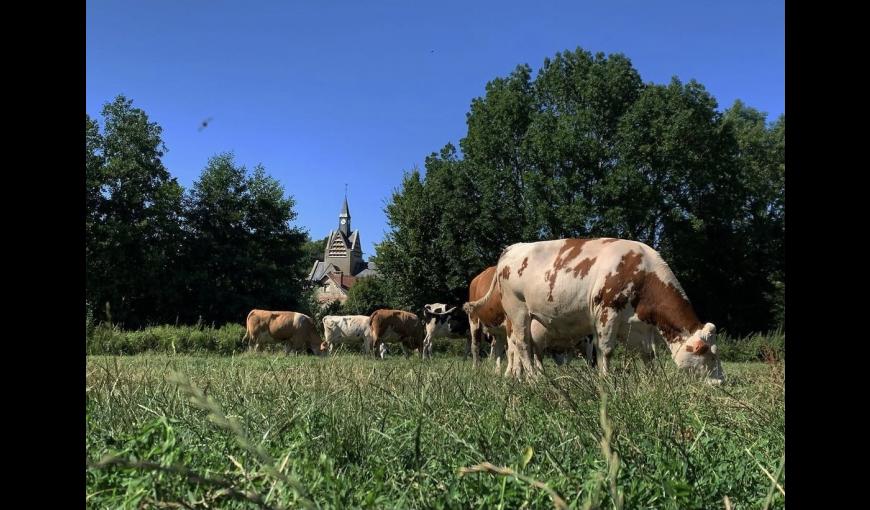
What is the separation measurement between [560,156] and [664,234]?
688cm

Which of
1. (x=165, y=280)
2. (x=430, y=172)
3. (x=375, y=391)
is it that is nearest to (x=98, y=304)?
(x=165, y=280)

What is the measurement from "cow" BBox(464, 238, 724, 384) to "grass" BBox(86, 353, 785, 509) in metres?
2.41

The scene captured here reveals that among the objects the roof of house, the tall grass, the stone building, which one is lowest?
the tall grass

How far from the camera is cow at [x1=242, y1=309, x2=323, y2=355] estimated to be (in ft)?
77.8

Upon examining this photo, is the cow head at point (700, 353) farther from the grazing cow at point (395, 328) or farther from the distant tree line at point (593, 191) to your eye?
the distant tree line at point (593, 191)

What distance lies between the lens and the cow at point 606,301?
22.3ft

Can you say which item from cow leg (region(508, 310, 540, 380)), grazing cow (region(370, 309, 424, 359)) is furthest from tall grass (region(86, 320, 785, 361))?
cow leg (region(508, 310, 540, 380))

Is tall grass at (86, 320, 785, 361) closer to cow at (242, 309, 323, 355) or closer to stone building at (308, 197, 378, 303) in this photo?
cow at (242, 309, 323, 355)

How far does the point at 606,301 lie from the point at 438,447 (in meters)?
5.16

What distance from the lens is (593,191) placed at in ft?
94.7

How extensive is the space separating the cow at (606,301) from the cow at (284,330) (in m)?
16.3

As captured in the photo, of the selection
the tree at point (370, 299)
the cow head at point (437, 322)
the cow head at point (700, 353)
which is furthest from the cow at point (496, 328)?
the tree at point (370, 299)
